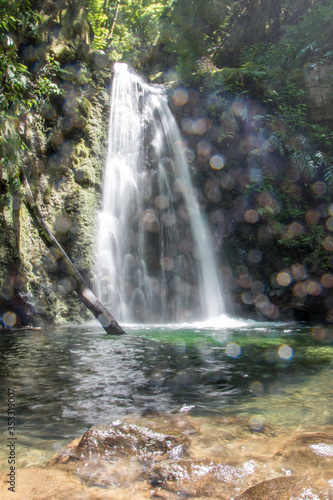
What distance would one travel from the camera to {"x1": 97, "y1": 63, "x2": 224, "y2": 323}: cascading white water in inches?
436

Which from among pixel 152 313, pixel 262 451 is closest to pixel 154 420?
pixel 262 451

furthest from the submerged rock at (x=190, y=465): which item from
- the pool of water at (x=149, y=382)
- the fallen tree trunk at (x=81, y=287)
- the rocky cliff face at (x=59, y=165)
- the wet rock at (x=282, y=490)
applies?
the rocky cliff face at (x=59, y=165)

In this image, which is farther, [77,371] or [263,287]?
[263,287]

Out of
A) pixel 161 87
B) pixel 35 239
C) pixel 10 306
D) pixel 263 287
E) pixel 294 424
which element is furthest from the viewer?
pixel 161 87

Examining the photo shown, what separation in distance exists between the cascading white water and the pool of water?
14.8ft

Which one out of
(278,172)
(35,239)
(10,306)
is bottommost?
(10,306)

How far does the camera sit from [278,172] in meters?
13.6

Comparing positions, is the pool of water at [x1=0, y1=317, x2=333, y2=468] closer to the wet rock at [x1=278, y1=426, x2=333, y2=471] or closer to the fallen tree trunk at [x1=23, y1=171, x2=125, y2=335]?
the wet rock at [x1=278, y1=426, x2=333, y2=471]

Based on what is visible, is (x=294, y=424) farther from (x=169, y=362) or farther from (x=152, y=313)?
(x=152, y=313)

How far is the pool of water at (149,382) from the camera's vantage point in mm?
2832

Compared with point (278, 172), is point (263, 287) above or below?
below

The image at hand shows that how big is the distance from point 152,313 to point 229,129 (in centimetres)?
742

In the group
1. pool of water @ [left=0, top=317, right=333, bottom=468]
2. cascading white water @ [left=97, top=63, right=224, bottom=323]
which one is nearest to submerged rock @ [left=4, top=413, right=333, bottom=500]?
pool of water @ [left=0, top=317, right=333, bottom=468]

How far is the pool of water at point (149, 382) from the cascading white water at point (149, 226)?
4514mm
